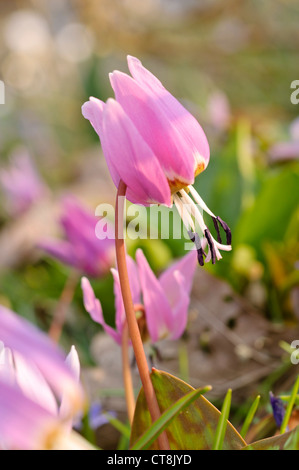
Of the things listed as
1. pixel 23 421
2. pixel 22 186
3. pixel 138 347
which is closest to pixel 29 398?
pixel 23 421

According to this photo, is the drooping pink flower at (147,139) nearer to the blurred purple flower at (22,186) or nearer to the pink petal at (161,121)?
the pink petal at (161,121)

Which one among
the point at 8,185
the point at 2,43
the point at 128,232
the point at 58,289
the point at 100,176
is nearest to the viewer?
the point at 128,232

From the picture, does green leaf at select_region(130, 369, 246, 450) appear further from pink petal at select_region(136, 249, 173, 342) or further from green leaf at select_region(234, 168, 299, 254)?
green leaf at select_region(234, 168, 299, 254)

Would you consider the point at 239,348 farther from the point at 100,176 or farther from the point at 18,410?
→ the point at 100,176

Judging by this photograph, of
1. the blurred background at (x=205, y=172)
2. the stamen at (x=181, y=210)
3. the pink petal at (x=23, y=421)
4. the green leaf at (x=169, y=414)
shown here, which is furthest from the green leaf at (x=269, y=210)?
the pink petal at (x=23, y=421)

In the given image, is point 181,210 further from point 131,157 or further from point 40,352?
point 40,352
